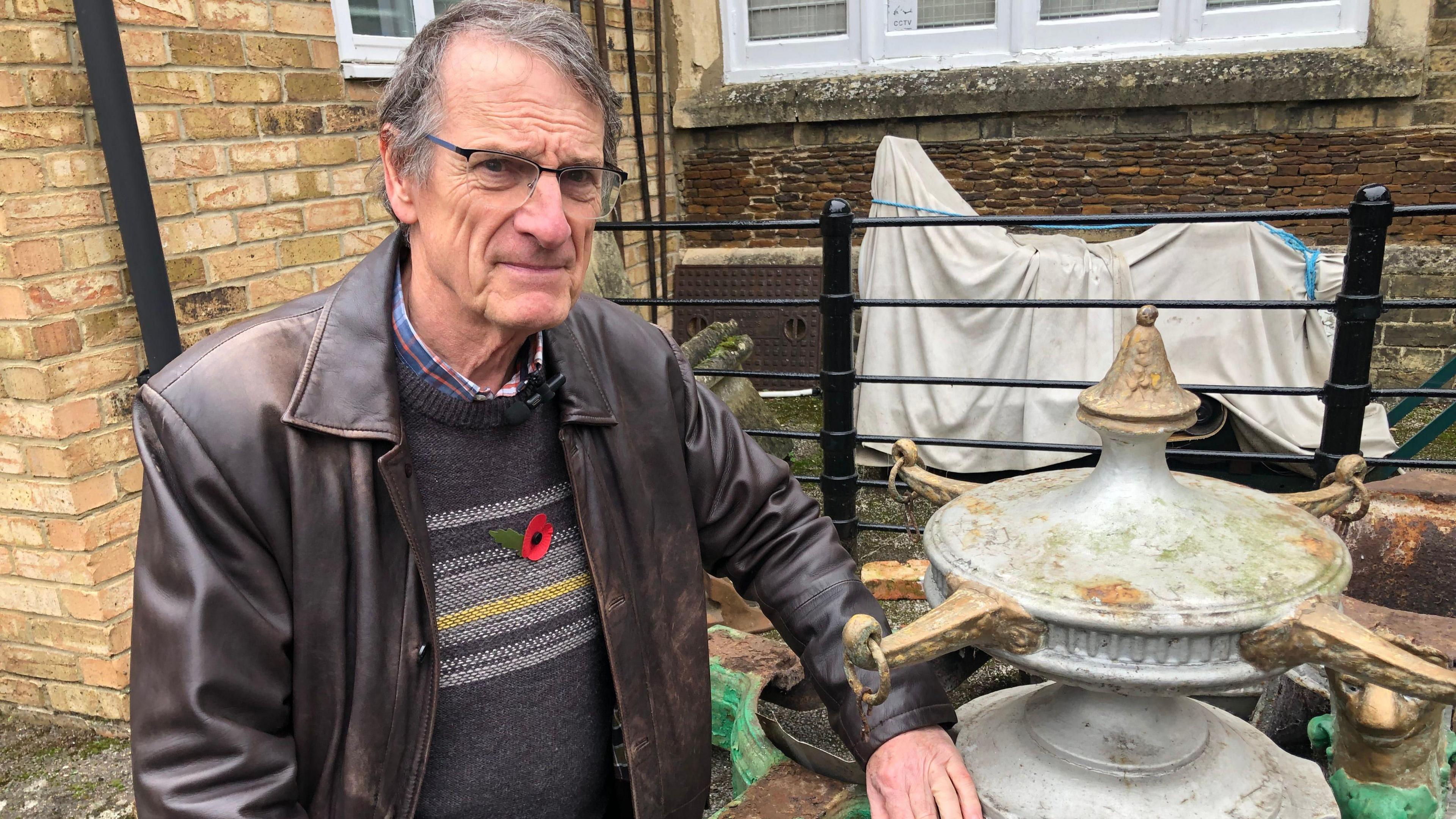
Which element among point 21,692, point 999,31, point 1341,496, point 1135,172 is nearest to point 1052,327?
point 1135,172

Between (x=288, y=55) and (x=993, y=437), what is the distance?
3848 mm

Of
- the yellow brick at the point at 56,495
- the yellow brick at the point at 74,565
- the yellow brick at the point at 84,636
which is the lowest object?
the yellow brick at the point at 84,636

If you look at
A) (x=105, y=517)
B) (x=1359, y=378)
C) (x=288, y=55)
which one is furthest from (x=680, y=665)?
(x=288, y=55)

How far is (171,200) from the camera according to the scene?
285 cm

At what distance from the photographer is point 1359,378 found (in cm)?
295

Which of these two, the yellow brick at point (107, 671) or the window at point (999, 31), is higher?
the window at point (999, 31)

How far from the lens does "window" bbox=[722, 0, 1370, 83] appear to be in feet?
20.1

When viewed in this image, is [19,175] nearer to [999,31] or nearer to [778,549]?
[778,549]

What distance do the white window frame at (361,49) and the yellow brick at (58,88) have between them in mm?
1140

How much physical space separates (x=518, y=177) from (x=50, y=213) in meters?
1.73

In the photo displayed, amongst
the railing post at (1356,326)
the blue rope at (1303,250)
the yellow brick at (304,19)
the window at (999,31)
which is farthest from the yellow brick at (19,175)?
the window at (999,31)

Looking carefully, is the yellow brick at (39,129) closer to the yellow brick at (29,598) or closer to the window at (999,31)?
the yellow brick at (29,598)

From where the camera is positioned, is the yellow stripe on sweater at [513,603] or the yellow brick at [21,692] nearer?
the yellow stripe on sweater at [513,603]

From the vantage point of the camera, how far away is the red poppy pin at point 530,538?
148cm
